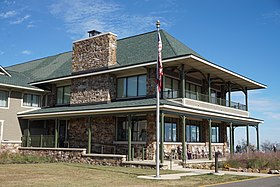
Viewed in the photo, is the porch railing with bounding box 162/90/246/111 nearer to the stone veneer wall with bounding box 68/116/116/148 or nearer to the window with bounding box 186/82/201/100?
the window with bounding box 186/82/201/100

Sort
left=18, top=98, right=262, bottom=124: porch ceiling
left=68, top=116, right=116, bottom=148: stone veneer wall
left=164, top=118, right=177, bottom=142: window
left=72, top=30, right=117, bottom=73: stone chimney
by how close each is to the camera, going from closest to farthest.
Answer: left=18, top=98, right=262, bottom=124: porch ceiling, left=164, top=118, right=177, bottom=142: window, left=68, top=116, right=116, bottom=148: stone veneer wall, left=72, top=30, right=117, bottom=73: stone chimney

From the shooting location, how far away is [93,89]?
28.5 m

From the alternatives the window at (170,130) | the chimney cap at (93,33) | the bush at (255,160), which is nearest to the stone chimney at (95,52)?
the chimney cap at (93,33)

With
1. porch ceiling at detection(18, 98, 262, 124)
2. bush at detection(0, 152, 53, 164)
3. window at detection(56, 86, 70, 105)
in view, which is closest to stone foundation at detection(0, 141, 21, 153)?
porch ceiling at detection(18, 98, 262, 124)

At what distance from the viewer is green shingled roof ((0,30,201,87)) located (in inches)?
1038

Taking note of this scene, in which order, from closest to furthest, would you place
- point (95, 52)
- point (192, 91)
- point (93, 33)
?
point (192, 91) < point (95, 52) < point (93, 33)

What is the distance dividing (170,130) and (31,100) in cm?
1346

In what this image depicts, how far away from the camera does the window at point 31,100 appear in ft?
102

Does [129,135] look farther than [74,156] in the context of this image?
No

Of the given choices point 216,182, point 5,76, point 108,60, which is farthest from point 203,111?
point 5,76

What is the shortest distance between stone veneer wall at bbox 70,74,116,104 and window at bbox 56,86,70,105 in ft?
4.88

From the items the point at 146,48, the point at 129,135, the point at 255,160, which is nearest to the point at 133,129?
the point at 129,135

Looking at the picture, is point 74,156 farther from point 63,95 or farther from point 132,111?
point 63,95

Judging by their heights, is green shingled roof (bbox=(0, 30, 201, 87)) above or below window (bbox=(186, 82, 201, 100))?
above
